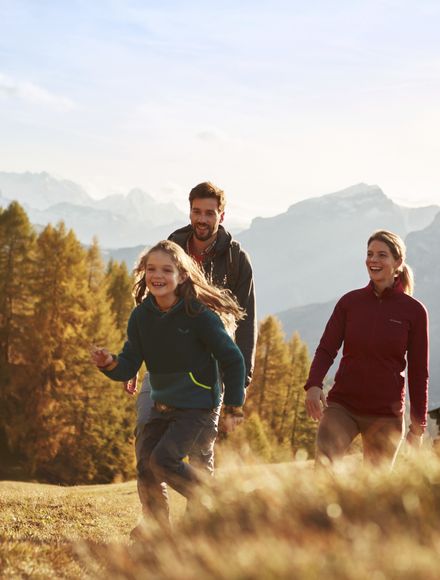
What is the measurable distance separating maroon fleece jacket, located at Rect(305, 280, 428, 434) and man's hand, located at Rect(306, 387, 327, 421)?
0.26ft

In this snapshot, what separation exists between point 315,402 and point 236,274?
1.60 meters

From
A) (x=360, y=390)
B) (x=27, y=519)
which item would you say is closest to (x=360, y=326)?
(x=360, y=390)

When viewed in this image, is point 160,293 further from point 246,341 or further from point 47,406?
point 47,406

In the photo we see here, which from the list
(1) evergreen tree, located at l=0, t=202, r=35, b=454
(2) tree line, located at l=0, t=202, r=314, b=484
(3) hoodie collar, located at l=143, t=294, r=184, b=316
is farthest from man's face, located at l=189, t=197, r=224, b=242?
(1) evergreen tree, located at l=0, t=202, r=35, b=454

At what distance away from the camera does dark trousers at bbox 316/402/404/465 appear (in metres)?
6.19

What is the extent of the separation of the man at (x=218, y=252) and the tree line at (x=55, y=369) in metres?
24.8

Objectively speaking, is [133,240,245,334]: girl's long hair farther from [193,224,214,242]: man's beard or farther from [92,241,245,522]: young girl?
[193,224,214,242]: man's beard

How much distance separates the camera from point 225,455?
491 cm

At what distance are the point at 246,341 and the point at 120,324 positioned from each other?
39468 mm

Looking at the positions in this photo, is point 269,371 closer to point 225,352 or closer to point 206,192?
point 206,192

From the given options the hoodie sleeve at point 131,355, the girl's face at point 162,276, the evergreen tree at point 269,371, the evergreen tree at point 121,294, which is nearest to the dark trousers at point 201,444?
the hoodie sleeve at point 131,355

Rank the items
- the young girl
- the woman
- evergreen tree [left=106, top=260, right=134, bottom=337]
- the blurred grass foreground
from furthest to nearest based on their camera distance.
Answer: evergreen tree [left=106, top=260, right=134, bottom=337], the woman, the young girl, the blurred grass foreground

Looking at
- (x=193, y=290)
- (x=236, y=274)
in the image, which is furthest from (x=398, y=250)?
(x=193, y=290)

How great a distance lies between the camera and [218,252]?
7.07m
